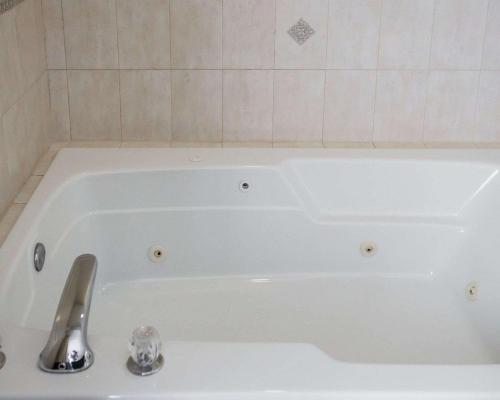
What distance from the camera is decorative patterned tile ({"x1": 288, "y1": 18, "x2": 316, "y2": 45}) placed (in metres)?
2.85

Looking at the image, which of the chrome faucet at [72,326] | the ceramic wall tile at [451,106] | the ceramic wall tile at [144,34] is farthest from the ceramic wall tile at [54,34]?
the chrome faucet at [72,326]

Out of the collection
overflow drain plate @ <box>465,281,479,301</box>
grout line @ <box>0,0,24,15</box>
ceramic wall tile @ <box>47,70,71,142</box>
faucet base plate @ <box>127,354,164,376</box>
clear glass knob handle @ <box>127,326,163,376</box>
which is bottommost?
overflow drain plate @ <box>465,281,479,301</box>

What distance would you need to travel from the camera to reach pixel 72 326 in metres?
1.51

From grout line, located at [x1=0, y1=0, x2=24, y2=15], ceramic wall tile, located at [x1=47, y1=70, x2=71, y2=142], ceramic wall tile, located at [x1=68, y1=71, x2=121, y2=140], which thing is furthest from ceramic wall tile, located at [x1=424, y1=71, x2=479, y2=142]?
grout line, located at [x1=0, y1=0, x2=24, y2=15]

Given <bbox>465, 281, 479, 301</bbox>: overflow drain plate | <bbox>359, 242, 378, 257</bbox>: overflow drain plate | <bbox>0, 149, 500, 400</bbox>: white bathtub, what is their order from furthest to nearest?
1. <bbox>359, 242, 378, 257</bbox>: overflow drain plate
2. <bbox>465, 281, 479, 301</bbox>: overflow drain plate
3. <bbox>0, 149, 500, 400</bbox>: white bathtub

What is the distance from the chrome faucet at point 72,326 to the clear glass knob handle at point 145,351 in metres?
0.10

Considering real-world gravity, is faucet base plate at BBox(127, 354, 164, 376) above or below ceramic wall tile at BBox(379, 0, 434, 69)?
below

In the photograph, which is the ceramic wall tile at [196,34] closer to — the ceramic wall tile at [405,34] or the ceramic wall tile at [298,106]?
the ceramic wall tile at [298,106]

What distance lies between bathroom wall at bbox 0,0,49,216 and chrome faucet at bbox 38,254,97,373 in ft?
2.75

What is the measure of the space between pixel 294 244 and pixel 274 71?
657mm

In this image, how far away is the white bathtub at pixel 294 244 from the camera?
2.53 m

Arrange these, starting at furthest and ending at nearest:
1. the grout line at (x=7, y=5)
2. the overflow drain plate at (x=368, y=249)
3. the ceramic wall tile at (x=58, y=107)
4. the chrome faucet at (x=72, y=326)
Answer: the ceramic wall tile at (x=58, y=107), the overflow drain plate at (x=368, y=249), the grout line at (x=7, y=5), the chrome faucet at (x=72, y=326)

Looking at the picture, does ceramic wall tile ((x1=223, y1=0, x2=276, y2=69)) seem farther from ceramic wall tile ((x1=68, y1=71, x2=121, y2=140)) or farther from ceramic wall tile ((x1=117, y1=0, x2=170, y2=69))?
ceramic wall tile ((x1=68, y1=71, x2=121, y2=140))

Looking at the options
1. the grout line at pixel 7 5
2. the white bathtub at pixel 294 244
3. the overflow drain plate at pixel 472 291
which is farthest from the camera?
the overflow drain plate at pixel 472 291
